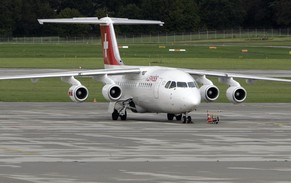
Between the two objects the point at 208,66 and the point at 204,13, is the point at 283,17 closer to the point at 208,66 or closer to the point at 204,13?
the point at 204,13

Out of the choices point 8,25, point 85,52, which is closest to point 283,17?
point 8,25

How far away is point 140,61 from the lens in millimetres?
97188

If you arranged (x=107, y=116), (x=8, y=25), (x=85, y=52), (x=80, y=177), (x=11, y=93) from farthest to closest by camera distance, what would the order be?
(x=8, y=25) < (x=85, y=52) < (x=11, y=93) < (x=107, y=116) < (x=80, y=177)

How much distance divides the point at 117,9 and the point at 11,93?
11664 cm

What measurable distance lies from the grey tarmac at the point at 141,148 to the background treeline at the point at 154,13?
115 metres

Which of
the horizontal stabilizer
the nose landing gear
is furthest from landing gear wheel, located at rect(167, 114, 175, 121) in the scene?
the horizontal stabilizer

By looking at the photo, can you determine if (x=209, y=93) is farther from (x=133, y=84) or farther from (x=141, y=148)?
(x=141, y=148)

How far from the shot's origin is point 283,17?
554 feet

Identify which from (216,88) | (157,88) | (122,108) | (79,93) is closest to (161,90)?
(157,88)

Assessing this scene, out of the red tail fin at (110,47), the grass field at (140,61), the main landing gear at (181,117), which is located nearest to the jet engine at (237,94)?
the main landing gear at (181,117)

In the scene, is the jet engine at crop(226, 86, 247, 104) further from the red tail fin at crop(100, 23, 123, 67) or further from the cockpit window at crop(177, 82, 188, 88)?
the red tail fin at crop(100, 23, 123, 67)

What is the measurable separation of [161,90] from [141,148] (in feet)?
38.2

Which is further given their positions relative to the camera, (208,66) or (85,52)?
(85,52)

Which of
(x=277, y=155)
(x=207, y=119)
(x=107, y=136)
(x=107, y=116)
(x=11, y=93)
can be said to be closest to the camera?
(x=277, y=155)
